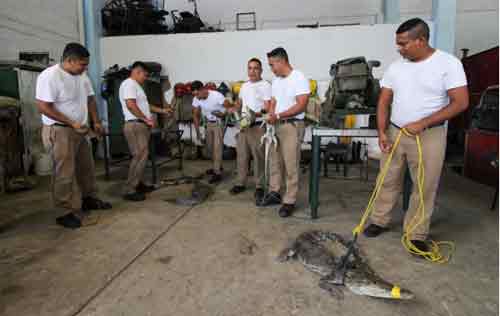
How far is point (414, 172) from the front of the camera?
223 centimetres

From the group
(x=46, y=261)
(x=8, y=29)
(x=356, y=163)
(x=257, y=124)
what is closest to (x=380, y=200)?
(x=257, y=124)

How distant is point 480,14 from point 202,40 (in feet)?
21.6

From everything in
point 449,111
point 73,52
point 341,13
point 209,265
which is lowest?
point 209,265

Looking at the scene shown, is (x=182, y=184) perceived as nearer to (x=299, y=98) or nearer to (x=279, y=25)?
(x=299, y=98)

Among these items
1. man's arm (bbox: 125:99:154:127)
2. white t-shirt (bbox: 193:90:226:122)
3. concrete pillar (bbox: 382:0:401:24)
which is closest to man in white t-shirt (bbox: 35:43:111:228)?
man's arm (bbox: 125:99:154:127)

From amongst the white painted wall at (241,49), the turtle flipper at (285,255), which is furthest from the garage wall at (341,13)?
the turtle flipper at (285,255)

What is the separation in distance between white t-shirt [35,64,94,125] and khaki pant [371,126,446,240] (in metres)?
2.54

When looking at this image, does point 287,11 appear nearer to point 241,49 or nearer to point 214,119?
point 241,49

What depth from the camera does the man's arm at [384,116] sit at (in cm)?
228

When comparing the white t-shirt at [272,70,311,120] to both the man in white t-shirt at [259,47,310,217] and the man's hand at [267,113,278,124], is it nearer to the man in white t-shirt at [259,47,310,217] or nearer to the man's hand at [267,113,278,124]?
the man in white t-shirt at [259,47,310,217]

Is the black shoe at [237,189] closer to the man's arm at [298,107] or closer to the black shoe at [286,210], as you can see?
the black shoe at [286,210]

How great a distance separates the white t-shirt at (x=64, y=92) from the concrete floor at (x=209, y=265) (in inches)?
38.1

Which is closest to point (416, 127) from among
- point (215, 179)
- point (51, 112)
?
point (51, 112)

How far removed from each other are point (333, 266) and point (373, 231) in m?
0.69
